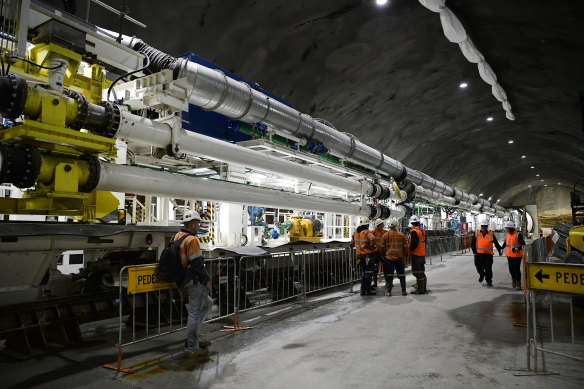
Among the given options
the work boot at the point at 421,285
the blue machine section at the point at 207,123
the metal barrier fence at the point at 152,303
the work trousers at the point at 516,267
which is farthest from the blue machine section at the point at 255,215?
the work trousers at the point at 516,267

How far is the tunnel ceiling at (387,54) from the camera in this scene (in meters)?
7.67

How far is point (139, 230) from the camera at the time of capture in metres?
5.24

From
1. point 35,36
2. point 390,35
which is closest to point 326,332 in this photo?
point 35,36

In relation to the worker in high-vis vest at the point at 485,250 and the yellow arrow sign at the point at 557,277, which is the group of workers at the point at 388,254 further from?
the yellow arrow sign at the point at 557,277

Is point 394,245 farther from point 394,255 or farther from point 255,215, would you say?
point 255,215

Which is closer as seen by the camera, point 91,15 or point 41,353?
point 41,353

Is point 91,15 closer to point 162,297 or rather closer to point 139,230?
point 139,230

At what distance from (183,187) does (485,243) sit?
7386 millimetres

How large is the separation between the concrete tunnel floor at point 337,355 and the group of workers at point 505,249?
6.26ft

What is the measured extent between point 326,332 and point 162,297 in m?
2.67

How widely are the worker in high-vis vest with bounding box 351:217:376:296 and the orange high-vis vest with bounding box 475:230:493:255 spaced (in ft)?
9.30

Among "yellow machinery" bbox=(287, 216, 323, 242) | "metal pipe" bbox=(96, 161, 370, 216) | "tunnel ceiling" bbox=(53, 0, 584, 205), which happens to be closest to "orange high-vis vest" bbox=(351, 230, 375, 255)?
"metal pipe" bbox=(96, 161, 370, 216)

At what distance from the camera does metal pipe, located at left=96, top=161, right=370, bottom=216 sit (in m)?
4.32

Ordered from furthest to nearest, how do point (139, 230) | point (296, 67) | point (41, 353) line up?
point (296, 67) < point (139, 230) < point (41, 353)
